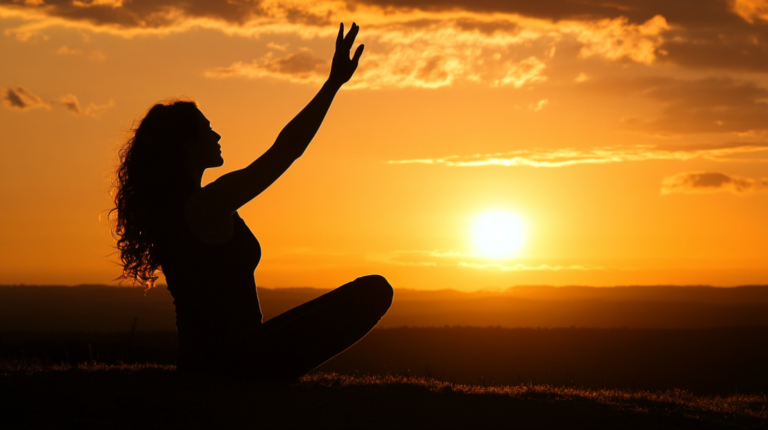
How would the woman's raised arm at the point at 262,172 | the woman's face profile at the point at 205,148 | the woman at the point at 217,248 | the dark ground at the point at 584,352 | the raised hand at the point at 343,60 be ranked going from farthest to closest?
the dark ground at the point at 584,352 → the woman's face profile at the point at 205,148 → the raised hand at the point at 343,60 → the woman at the point at 217,248 → the woman's raised arm at the point at 262,172

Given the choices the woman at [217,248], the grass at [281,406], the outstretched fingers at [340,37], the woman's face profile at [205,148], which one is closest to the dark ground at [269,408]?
the grass at [281,406]

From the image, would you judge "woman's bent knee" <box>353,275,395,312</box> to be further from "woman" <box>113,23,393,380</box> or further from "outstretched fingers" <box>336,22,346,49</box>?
"outstretched fingers" <box>336,22,346,49</box>

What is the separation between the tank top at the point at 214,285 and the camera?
15.8 feet

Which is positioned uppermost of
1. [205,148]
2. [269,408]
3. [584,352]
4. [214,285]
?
[205,148]

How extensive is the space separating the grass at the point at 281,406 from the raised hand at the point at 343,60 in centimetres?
231

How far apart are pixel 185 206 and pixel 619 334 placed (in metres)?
39.5

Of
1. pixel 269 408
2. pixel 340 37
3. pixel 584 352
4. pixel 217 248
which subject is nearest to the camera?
pixel 217 248

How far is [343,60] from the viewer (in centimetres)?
484

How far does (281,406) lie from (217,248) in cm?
125

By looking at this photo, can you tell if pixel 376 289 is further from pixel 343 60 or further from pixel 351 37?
pixel 351 37

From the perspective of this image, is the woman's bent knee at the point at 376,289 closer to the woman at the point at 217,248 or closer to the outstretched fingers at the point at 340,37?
the woman at the point at 217,248

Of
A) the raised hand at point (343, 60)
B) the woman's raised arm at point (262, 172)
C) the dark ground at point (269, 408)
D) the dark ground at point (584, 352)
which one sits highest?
the raised hand at point (343, 60)

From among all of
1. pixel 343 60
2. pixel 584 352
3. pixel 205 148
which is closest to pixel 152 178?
pixel 205 148

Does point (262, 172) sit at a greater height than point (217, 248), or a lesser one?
greater
